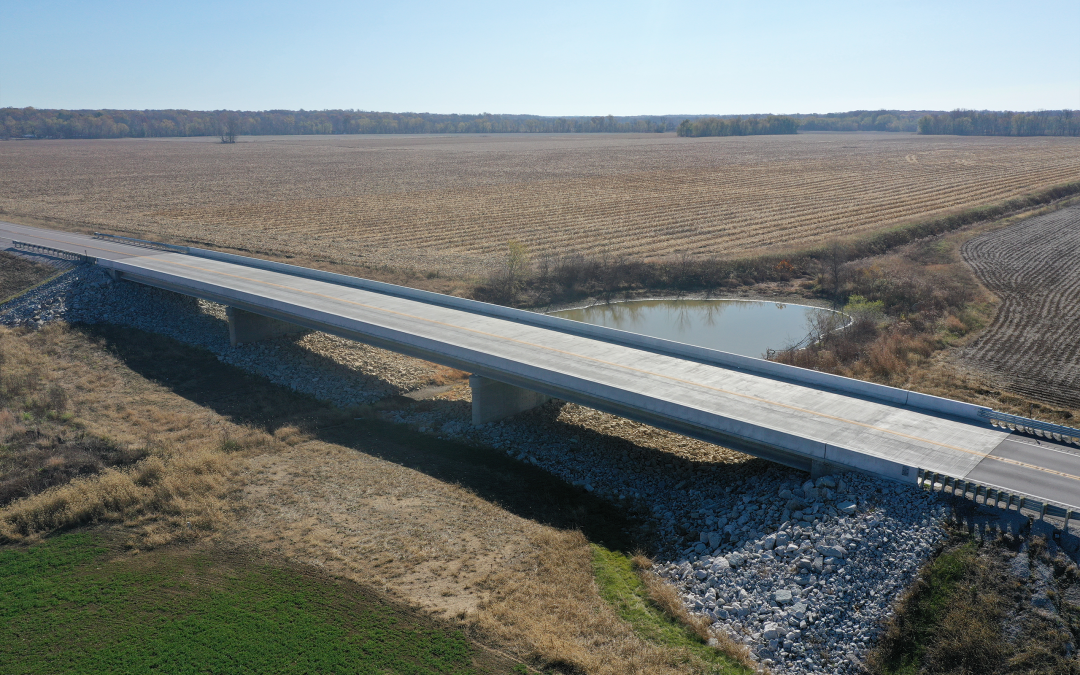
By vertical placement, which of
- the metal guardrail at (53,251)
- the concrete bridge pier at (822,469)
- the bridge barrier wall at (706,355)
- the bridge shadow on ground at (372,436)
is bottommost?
the bridge shadow on ground at (372,436)

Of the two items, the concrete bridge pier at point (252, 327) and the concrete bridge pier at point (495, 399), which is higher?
the concrete bridge pier at point (252, 327)

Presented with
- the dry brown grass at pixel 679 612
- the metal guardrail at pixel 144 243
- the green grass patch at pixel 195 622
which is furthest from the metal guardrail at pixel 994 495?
the metal guardrail at pixel 144 243

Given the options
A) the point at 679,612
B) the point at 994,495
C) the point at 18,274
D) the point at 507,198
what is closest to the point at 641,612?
the point at 679,612

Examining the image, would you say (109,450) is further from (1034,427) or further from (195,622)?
(1034,427)

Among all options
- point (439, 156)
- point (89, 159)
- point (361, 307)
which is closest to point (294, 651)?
point (361, 307)

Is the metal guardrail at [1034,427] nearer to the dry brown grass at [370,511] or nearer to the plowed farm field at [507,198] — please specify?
the dry brown grass at [370,511]

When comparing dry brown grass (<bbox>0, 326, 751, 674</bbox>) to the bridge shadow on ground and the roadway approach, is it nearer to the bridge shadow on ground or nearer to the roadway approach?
the bridge shadow on ground

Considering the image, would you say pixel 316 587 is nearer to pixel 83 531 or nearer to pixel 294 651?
pixel 294 651
